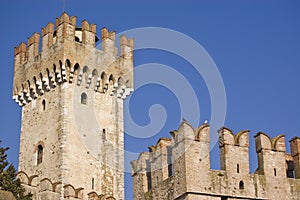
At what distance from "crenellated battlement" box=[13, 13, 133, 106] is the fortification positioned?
13.0 metres

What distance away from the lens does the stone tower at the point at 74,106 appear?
109 ft

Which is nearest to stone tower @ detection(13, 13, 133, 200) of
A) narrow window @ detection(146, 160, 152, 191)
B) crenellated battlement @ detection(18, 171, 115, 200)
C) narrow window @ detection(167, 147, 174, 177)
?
crenellated battlement @ detection(18, 171, 115, 200)

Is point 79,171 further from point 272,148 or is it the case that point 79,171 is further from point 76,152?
point 272,148

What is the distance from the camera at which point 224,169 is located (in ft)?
69.7

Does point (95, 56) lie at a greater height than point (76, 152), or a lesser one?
greater

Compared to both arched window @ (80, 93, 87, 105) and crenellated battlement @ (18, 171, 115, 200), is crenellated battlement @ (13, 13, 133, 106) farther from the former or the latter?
crenellated battlement @ (18, 171, 115, 200)

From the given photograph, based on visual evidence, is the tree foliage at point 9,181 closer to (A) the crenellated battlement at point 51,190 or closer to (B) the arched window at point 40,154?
(A) the crenellated battlement at point 51,190

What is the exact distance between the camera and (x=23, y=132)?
36.0 metres

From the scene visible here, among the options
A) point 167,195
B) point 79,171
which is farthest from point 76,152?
point 167,195

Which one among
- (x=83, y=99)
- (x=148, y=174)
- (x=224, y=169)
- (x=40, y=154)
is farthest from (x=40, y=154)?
(x=224, y=169)

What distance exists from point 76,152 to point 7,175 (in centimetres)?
792

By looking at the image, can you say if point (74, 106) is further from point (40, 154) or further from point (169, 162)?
point (169, 162)

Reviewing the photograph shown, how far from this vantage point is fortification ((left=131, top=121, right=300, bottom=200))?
20766mm

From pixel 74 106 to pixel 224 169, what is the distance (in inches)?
567
